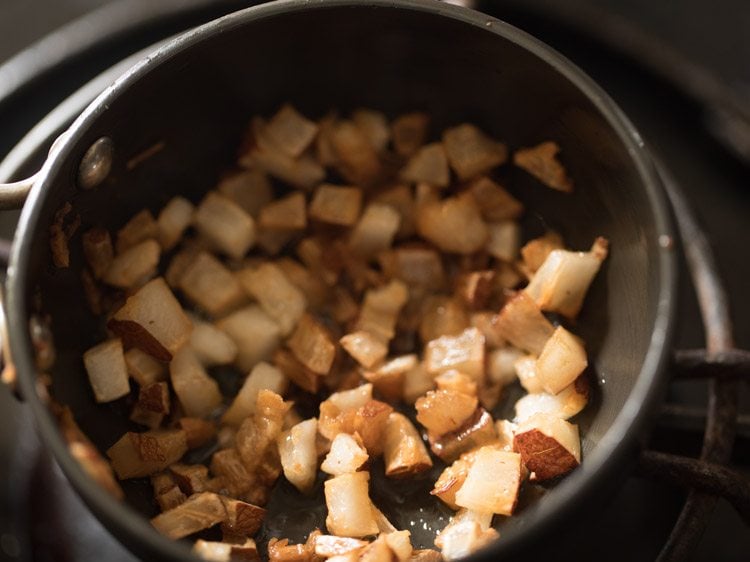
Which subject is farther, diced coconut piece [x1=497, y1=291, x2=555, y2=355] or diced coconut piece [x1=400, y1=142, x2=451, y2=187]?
diced coconut piece [x1=400, y1=142, x2=451, y2=187]

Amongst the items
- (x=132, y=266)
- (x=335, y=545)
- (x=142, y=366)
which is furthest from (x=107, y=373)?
(x=335, y=545)

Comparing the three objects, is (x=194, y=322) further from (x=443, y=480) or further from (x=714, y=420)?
(x=714, y=420)

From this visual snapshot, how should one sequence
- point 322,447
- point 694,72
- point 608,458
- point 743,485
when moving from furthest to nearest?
1. point 694,72
2. point 322,447
3. point 743,485
4. point 608,458

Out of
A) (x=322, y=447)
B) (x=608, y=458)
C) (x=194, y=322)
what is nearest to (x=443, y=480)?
(x=322, y=447)

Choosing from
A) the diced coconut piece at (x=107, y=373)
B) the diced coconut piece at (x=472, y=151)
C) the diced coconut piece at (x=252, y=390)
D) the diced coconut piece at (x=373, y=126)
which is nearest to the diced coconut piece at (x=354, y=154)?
the diced coconut piece at (x=373, y=126)

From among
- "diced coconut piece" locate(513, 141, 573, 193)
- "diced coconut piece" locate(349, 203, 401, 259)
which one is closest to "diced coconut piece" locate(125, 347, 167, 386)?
"diced coconut piece" locate(349, 203, 401, 259)

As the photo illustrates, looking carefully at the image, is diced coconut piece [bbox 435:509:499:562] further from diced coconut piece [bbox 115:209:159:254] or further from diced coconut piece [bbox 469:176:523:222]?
diced coconut piece [bbox 115:209:159:254]
